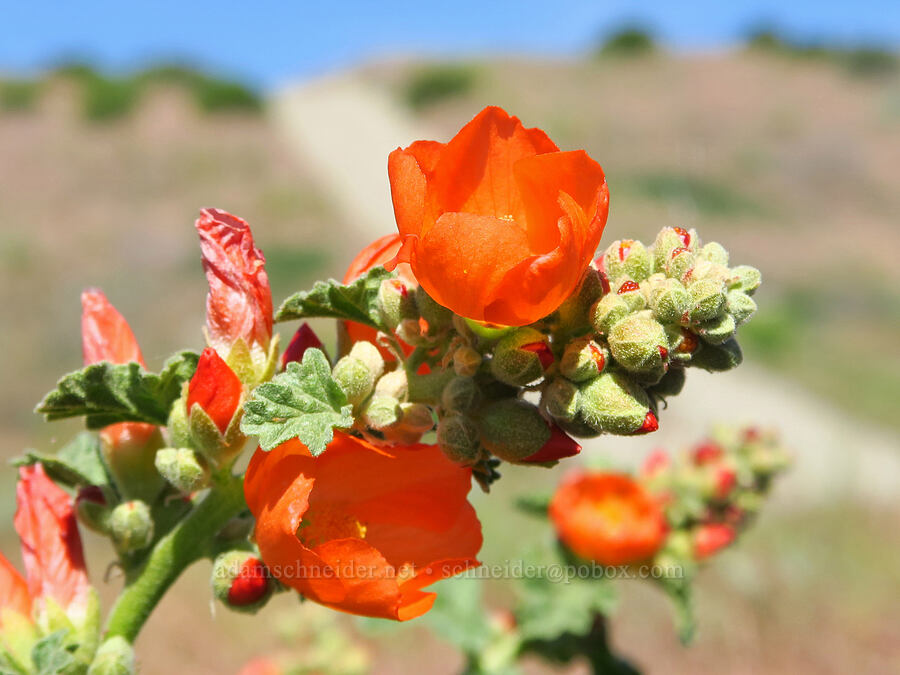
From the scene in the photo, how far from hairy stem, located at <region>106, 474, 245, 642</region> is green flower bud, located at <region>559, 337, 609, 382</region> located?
0.53m

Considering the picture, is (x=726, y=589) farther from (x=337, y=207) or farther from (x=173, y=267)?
(x=337, y=207)

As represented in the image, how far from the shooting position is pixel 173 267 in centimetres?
1441

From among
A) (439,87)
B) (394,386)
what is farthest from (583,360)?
(439,87)

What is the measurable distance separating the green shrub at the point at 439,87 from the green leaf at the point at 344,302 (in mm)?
24351

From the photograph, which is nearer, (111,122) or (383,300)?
(383,300)

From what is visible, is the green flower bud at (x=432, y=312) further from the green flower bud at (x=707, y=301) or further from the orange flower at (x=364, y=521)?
the green flower bud at (x=707, y=301)

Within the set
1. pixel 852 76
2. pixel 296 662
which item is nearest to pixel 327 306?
pixel 296 662

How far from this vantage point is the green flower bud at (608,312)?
1037 mm

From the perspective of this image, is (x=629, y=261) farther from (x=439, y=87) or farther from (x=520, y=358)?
(x=439, y=87)

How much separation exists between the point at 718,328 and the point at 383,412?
0.45m

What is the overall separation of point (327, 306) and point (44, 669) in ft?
2.18

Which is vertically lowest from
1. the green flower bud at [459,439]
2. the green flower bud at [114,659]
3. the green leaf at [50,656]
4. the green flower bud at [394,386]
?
the green flower bud at [114,659]

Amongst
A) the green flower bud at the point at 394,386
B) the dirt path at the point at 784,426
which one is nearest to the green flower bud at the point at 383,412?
the green flower bud at the point at 394,386

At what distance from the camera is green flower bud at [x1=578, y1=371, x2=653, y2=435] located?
101 centimetres
